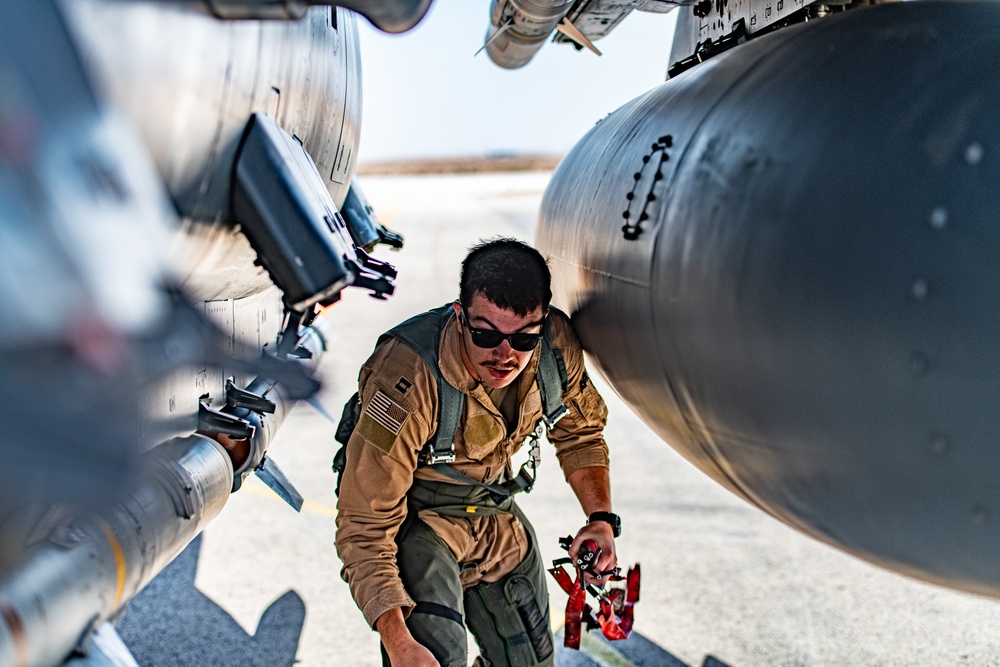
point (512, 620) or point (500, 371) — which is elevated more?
point (500, 371)

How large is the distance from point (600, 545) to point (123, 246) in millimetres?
1790

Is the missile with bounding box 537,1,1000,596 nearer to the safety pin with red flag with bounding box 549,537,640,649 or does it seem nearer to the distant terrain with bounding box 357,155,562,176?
the safety pin with red flag with bounding box 549,537,640,649

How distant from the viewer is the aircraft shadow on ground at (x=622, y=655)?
3.19m

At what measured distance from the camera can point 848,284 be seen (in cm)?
144

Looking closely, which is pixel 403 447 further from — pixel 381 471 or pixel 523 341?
pixel 523 341

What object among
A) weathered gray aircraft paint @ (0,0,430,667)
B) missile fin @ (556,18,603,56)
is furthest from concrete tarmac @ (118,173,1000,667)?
missile fin @ (556,18,603,56)

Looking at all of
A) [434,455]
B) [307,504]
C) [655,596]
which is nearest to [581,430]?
[434,455]

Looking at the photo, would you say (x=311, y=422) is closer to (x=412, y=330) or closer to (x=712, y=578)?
(x=712, y=578)

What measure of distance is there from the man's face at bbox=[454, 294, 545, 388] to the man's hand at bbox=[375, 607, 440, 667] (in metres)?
0.63

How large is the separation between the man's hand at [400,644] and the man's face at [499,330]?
0.63 m

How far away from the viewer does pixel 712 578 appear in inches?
148

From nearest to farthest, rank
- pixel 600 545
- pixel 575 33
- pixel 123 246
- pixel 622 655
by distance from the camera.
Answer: pixel 123 246 → pixel 600 545 → pixel 622 655 → pixel 575 33

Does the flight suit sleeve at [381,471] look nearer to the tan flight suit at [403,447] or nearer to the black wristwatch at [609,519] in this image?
the tan flight suit at [403,447]

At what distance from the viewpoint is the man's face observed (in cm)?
207
